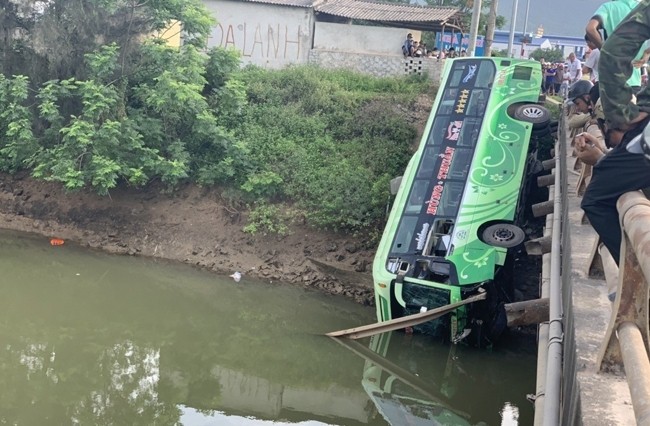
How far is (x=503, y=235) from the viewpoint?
9.91m

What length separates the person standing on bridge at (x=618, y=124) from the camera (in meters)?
2.89

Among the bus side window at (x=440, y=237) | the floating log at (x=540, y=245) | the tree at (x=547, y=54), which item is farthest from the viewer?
the tree at (x=547, y=54)

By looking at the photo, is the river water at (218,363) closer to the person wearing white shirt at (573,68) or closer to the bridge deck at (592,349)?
the bridge deck at (592,349)

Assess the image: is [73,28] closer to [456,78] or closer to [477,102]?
[456,78]

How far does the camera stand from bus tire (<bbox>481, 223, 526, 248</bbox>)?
9656mm

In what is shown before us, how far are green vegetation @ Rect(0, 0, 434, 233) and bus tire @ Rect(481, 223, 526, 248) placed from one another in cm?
328

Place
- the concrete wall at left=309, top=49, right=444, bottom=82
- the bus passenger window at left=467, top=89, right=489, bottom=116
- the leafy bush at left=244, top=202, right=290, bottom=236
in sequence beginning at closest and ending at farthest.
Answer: the bus passenger window at left=467, top=89, right=489, bottom=116, the leafy bush at left=244, top=202, right=290, bottom=236, the concrete wall at left=309, top=49, right=444, bottom=82

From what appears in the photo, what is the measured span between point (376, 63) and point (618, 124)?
16146 mm

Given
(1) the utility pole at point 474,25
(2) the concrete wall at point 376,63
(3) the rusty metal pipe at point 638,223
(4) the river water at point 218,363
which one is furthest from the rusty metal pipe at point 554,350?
(2) the concrete wall at point 376,63

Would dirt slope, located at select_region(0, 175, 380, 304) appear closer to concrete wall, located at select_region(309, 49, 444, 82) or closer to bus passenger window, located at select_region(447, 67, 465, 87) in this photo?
bus passenger window, located at select_region(447, 67, 465, 87)

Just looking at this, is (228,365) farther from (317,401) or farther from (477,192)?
(477,192)

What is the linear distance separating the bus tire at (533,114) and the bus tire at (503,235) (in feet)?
8.77

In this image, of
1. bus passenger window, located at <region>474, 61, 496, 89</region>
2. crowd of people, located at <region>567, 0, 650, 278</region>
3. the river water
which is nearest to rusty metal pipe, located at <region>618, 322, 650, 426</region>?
crowd of people, located at <region>567, 0, 650, 278</region>

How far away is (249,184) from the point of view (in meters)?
13.8
